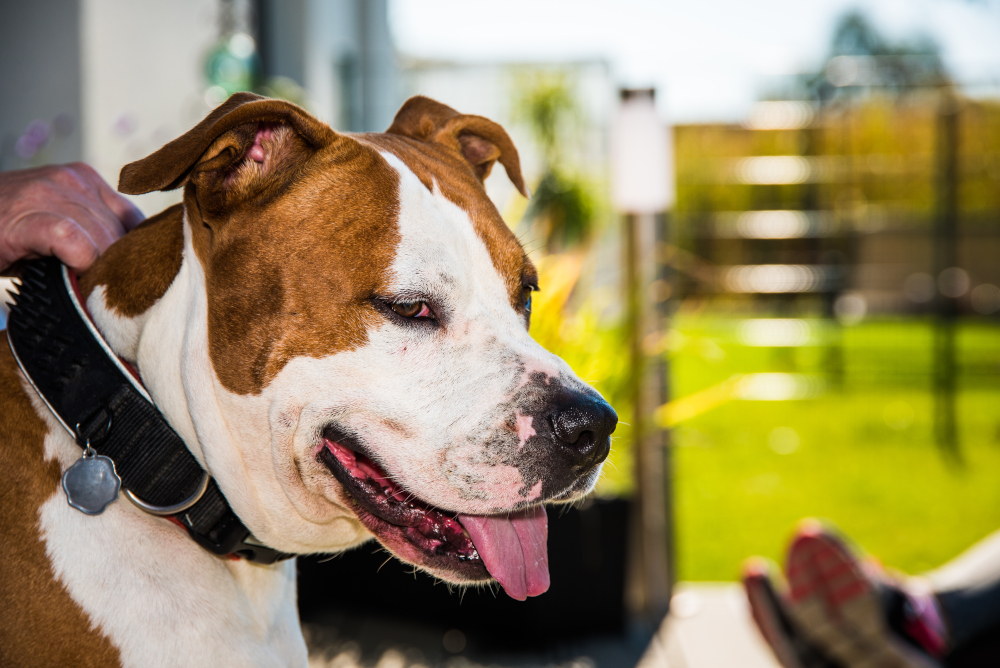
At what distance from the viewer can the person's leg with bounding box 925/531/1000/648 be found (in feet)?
9.33

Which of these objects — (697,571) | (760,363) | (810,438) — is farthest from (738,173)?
(697,571)

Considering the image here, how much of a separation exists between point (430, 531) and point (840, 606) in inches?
86.1

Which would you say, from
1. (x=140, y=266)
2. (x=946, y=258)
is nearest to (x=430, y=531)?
(x=140, y=266)

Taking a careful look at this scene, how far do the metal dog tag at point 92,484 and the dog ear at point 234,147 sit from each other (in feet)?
1.41

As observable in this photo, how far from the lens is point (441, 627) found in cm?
364

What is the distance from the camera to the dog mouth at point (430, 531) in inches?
53.4

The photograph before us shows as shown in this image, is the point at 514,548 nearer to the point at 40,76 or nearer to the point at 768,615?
the point at 768,615

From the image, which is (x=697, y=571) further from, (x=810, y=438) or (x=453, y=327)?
(x=453, y=327)

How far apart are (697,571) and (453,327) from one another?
3.85m

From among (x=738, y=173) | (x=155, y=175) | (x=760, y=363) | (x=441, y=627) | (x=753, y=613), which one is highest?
(x=155, y=175)

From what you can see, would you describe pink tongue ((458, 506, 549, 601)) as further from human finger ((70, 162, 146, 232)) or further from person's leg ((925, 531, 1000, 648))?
person's leg ((925, 531, 1000, 648))

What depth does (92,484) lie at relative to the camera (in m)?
1.27

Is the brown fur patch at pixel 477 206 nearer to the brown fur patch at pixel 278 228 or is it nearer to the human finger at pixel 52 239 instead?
the brown fur patch at pixel 278 228

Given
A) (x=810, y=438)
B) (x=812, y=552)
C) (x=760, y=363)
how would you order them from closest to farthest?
(x=812, y=552) < (x=810, y=438) < (x=760, y=363)
